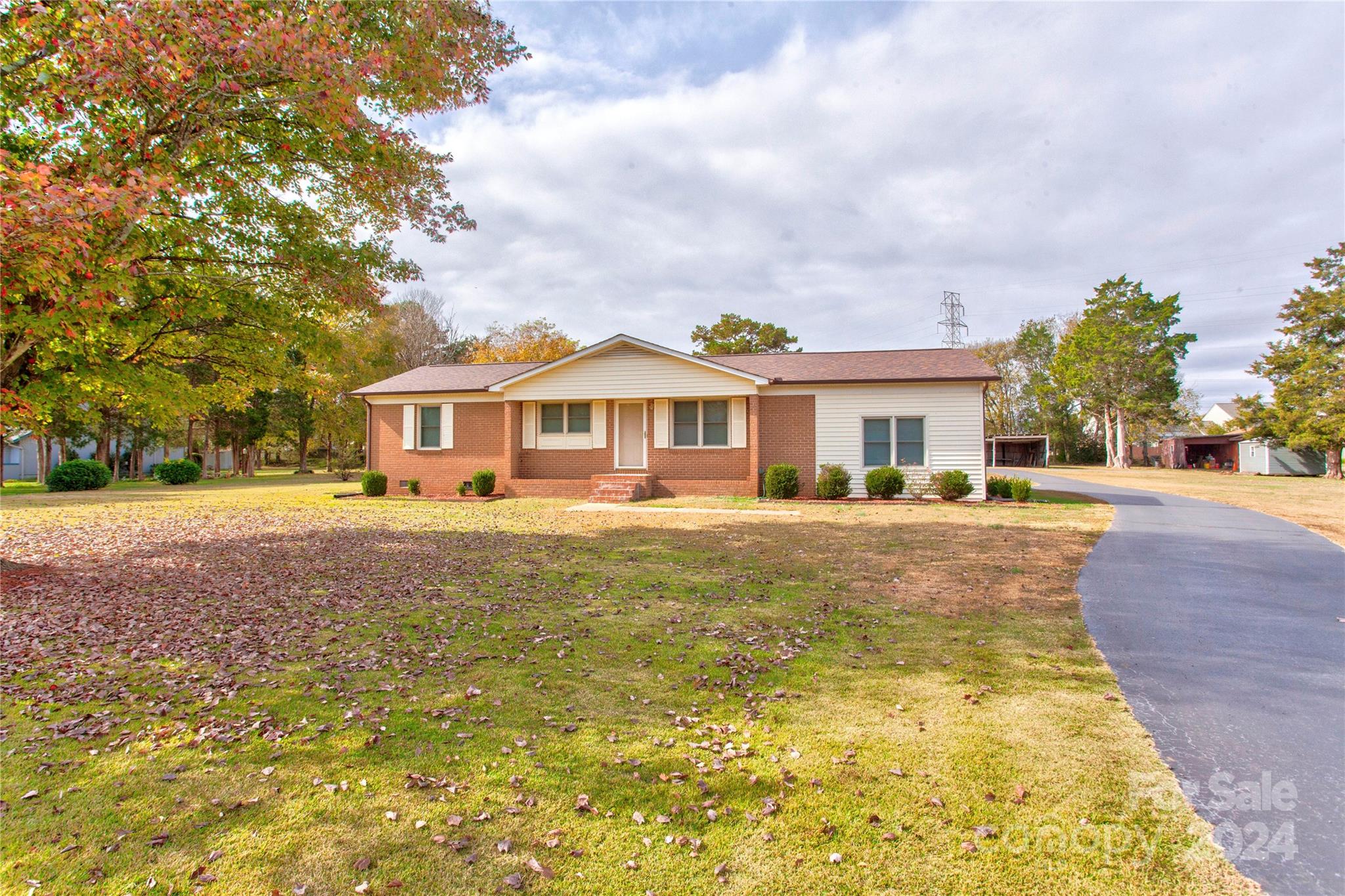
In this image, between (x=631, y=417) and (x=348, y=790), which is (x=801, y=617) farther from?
(x=631, y=417)

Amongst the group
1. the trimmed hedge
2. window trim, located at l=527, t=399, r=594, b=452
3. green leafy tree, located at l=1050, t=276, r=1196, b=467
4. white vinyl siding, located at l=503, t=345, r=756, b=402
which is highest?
green leafy tree, located at l=1050, t=276, r=1196, b=467

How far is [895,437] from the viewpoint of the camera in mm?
18125

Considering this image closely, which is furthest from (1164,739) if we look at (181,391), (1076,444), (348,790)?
(1076,444)

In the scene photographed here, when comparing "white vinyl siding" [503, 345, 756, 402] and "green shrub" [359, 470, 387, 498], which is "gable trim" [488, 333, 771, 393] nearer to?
"white vinyl siding" [503, 345, 756, 402]

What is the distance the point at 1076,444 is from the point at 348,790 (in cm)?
6231

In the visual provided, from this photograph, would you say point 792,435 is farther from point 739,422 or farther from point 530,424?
point 530,424

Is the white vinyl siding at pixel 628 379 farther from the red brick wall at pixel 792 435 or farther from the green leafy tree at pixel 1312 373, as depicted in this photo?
the green leafy tree at pixel 1312 373

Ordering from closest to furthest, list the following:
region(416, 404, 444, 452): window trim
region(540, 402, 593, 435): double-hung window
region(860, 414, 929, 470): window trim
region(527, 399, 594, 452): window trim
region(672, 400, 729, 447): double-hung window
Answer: region(860, 414, 929, 470): window trim
region(672, 400, 729, 447): double-hung window
region(527, 399, 594, 452): window trim
region(540, 402, 593, 435): double-hung window
region(416, 404, 444, 452): window trim

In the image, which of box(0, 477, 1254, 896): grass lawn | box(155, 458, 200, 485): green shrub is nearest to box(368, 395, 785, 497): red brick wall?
box(0, 477, 1254, 896): grass lawn

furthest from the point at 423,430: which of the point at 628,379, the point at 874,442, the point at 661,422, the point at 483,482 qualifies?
the point at 874,442

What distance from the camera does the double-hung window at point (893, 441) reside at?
1802 centimetres

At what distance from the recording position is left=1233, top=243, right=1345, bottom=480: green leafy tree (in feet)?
102

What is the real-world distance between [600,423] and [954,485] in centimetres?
1057

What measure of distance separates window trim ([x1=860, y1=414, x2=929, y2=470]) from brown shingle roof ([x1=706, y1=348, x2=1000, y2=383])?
992 millimetres
